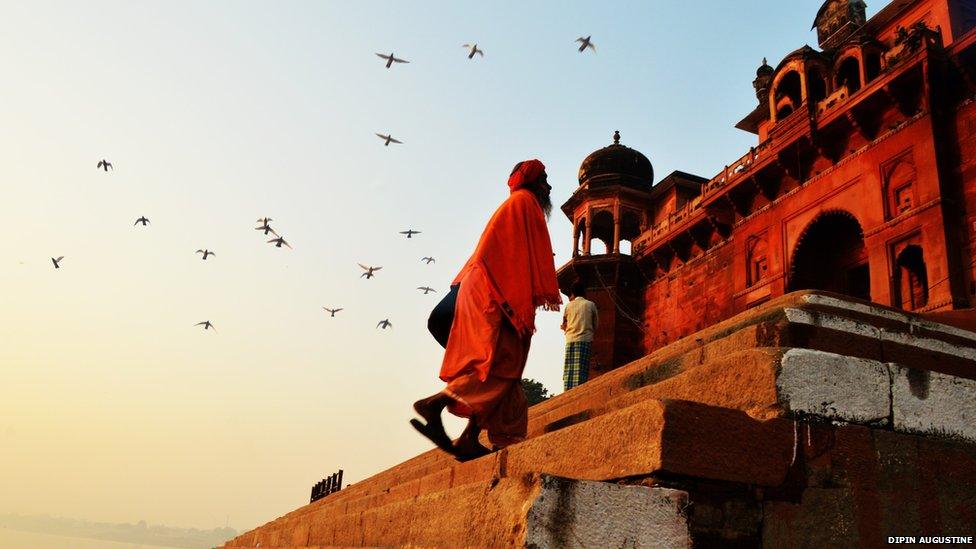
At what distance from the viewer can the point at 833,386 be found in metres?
2.62

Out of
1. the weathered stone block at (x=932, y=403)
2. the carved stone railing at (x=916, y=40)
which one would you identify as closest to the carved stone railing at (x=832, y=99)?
the carved stone railing at (x=916, y=40)

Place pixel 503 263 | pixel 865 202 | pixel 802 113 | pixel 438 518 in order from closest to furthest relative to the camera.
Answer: pixel 438 518, pixel 503 263, pixel 865 202, pixel 802 113

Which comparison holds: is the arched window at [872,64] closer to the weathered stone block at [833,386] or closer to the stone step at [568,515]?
the weathered stone block at [833,386]

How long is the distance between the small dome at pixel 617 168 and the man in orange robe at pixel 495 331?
1646 centimetres

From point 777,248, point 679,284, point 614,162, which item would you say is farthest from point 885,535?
point 614,162

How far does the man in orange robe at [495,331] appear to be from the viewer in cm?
339

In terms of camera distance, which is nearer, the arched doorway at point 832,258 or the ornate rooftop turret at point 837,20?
the arched doorway at point 832,258

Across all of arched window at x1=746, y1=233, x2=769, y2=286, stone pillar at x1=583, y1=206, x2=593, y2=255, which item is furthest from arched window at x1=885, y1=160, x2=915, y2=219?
stone pillar at x1=583, y1=206, x2=593, y2=255

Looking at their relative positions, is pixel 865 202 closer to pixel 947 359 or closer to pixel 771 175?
pixel 771 175

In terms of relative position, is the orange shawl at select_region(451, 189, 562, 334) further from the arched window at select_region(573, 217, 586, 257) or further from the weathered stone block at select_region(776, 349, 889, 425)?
the arched window at select_region(573, 217, 586, 257)

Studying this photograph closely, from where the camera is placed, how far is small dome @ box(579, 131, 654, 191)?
19922 millimetres

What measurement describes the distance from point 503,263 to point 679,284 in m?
13.9

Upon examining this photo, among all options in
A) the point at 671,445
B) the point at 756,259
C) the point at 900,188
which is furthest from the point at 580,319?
the point at 756,259

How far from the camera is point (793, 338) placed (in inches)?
112
